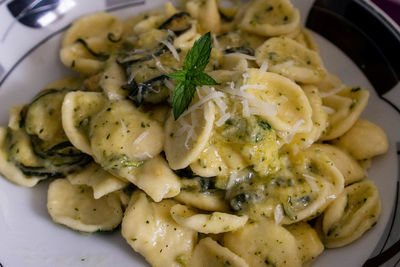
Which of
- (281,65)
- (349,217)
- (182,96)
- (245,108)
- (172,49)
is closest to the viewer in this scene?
(245,108)

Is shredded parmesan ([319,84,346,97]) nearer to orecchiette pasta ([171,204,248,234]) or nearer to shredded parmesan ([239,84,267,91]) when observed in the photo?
shredded parmesan ([239,84,267,91])

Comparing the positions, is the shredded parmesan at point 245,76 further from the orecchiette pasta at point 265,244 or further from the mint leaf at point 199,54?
the orecchiette pasta at point 265,244

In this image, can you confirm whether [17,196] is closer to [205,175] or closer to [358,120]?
[205,175]

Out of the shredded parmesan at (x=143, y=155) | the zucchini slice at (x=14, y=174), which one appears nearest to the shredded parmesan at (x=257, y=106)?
the shredded parmesan at (x=143, y=155)

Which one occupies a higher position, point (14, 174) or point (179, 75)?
point (179, 75)

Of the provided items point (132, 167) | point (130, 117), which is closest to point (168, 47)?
point (130, 117)

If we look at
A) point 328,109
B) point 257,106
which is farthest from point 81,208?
point 328,109

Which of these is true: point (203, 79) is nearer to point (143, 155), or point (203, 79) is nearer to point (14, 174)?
point (143, 155)
